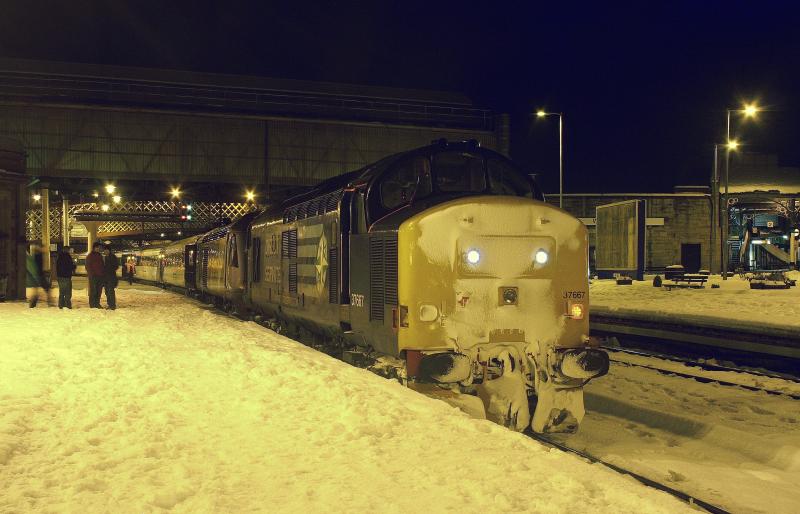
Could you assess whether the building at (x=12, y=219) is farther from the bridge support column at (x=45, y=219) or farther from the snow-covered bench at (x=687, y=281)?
the snow-covered bench at (x=687, y=281)

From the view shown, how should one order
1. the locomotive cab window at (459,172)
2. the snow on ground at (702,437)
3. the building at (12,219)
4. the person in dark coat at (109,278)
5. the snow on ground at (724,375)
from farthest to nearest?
1. the building at (12,219)
2. the person in dark coat at (109,278)
3. the snow on ground at (724,375)
4. the locomotive cab window at (459,172)
5. the snow on ground at (702,437)

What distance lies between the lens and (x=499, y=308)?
895cm

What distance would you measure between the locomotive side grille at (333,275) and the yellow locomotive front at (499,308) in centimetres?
279

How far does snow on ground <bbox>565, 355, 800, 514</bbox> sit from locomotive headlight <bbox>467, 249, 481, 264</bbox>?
2584 millimetres

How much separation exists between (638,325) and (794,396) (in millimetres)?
8873

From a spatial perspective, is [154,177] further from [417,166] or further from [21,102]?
[417,166]

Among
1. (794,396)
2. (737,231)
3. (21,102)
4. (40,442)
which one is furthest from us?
(737,231)

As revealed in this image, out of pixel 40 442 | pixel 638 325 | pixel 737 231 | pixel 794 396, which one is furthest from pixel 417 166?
pixel 737 231

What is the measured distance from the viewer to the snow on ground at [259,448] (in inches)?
204

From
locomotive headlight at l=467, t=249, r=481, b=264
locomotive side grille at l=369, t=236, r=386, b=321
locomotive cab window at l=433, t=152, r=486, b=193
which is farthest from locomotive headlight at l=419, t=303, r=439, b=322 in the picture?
locomotive cab window at l=433, t=152, r=486, b=193

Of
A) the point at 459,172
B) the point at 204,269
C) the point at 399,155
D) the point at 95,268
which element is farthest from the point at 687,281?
the point at 399,155

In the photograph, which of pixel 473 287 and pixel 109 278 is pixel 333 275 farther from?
pixel 109 278

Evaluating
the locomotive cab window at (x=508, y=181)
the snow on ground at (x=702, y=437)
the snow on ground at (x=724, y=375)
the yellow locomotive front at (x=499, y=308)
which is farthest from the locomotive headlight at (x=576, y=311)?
the snow on ground at (x=724, y=375)

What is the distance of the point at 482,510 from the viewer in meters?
4.98
